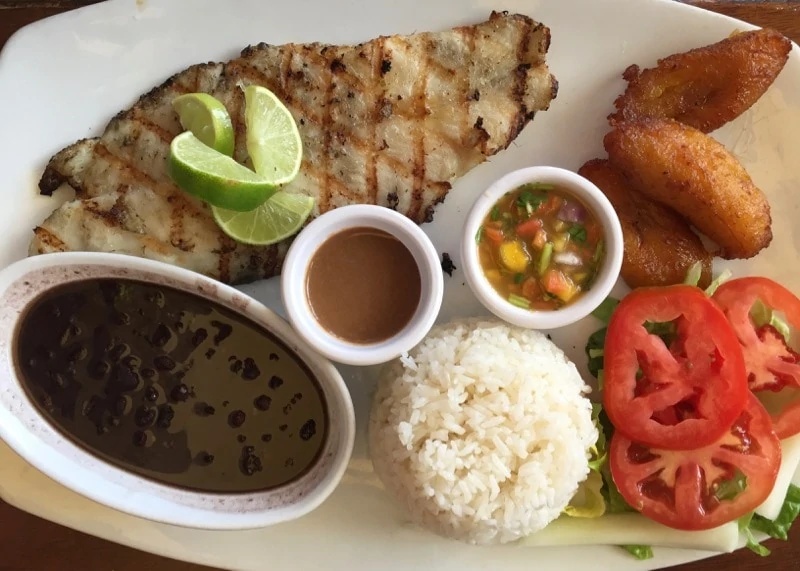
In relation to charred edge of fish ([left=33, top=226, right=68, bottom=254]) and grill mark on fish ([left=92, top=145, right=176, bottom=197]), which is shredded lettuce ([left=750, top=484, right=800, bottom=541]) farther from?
charred edge of fish ([left=33, top=226, right=68, bottom=254])

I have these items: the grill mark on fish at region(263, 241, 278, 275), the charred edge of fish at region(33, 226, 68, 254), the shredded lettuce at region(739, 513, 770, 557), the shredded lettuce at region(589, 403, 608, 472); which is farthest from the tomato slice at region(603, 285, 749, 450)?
the charred edge of fish at region(33, 226, 68, 254)

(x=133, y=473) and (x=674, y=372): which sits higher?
(x=674, y=372)

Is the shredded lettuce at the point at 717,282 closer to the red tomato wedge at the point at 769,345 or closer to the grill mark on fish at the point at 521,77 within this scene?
the red tomato wedge at the point at 769,345

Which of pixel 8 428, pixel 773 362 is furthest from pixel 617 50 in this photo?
pixel 8 428

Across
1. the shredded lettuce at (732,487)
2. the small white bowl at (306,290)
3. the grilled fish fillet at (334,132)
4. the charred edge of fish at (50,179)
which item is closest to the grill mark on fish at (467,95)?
the grilled fish fillet at (334,132)

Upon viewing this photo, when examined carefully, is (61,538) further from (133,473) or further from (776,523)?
(776,523)

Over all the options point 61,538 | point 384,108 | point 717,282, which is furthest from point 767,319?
point 61,538
